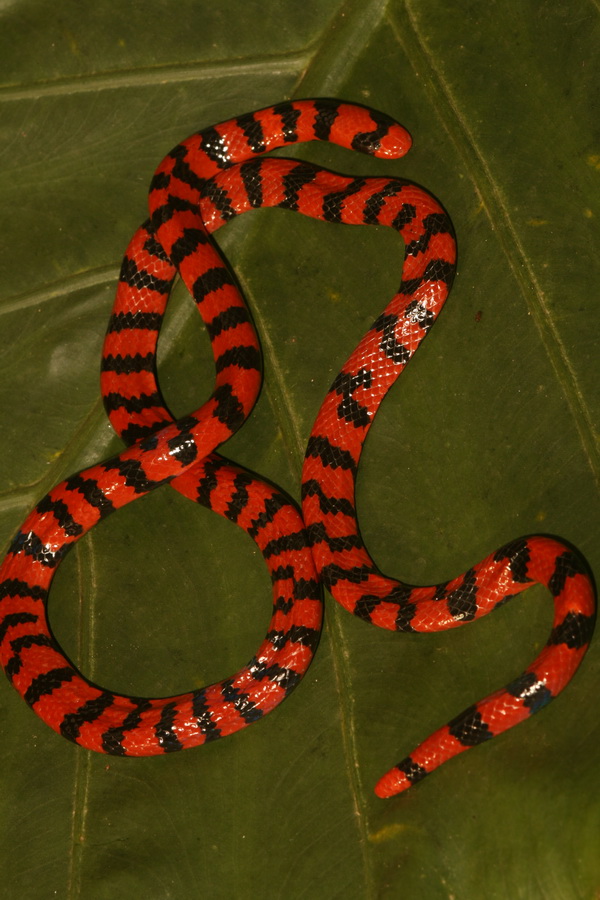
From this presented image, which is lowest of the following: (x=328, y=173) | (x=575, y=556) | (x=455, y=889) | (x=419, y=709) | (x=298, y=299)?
(x=455, y=889)

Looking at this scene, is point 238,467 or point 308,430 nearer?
point 308,430

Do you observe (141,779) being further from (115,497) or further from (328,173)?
(328,173)

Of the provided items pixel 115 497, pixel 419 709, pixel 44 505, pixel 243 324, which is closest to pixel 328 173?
pixel 243 324

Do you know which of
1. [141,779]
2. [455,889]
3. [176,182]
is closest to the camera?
[455,889]

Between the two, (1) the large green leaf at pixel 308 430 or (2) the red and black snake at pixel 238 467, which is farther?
(2) the red and black snake at pixel 238 467

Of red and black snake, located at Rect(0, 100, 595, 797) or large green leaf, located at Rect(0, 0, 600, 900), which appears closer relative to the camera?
large green leaf, located at Rect(0, 0, 600, 900)
